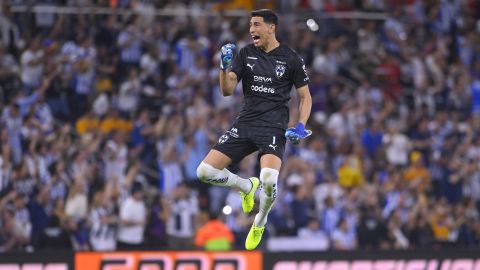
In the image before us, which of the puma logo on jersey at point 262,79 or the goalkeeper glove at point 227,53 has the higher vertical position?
the goalkeeper glove at point 227,53

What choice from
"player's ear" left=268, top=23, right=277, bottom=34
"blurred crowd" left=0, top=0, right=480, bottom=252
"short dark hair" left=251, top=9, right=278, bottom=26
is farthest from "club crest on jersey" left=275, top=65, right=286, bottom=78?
"blurred crowd" left=0, top=0, right=480, bottom=252

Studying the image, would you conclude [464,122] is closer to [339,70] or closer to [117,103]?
[339,70]

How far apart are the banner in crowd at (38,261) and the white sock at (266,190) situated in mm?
3538

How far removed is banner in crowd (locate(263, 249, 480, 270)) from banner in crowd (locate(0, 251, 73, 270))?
9.41 feet

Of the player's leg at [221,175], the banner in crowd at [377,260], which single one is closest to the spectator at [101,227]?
the banner in crowd at [377,260]

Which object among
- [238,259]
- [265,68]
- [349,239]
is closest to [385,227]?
[349,239]

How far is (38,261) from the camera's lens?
1539cm

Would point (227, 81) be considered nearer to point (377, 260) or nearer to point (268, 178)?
point (268, 178)

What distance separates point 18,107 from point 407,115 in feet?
27.9

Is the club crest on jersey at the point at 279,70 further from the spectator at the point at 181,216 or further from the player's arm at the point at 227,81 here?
the spectator at the point at 181,216

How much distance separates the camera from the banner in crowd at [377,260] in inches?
642

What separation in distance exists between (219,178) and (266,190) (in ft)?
1.86

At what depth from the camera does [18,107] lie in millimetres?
19859

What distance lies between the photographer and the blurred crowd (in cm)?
1905
